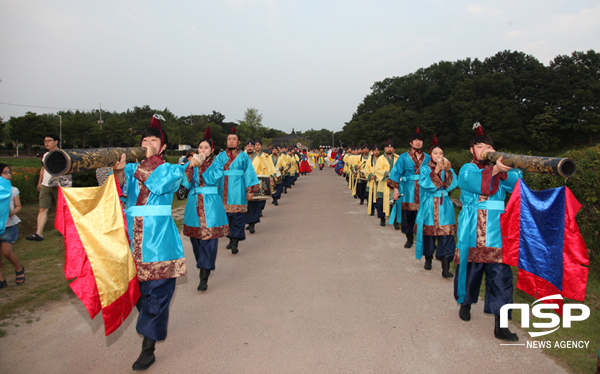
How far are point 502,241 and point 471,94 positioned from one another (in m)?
56.9

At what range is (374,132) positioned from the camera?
68812mm

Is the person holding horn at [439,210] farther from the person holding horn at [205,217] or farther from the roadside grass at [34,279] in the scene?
the roadside grass at [34,279]

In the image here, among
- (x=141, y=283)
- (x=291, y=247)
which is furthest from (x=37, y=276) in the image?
(x=291, y=247)

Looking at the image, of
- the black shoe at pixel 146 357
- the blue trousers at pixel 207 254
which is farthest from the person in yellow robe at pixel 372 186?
the black shoe at pixel 146 357

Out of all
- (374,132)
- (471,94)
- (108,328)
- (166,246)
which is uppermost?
(471,94)

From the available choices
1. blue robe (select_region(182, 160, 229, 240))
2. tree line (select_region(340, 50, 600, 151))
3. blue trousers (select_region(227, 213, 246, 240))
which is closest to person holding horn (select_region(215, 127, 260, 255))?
blue trousers (select_region(227, 213, 246, 240))

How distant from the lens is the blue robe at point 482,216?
144 inches

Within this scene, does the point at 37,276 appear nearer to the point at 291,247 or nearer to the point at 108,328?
the point at 108,328

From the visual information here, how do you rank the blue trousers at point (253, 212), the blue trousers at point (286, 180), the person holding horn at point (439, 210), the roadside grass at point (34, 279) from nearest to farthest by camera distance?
the roadside grass at point (34, 279) → the person holding horn at point (439, 210) → the blue trousers at point (253, 212) → the blue trousers at point (286, 180)

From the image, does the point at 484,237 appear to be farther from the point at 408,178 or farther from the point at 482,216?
the point at 408,178

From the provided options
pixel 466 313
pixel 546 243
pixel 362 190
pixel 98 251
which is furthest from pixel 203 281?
pixel 362 190

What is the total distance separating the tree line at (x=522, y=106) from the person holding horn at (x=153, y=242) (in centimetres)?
5101

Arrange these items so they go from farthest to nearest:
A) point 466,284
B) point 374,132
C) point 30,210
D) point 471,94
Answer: point 374,132
point 471,94
point 30,210
point 466,284

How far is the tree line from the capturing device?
152ft
